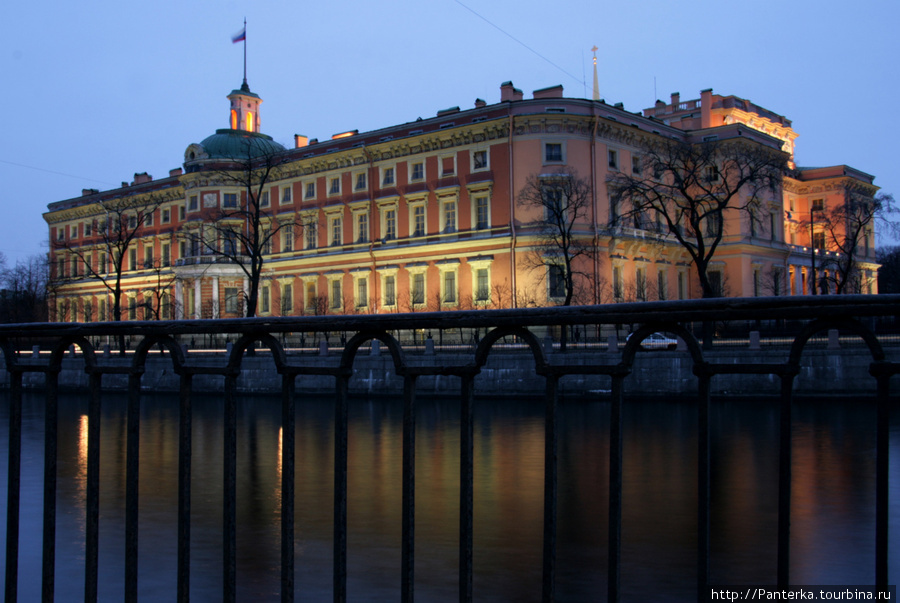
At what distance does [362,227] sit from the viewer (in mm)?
51719

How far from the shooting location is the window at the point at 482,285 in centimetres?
4356

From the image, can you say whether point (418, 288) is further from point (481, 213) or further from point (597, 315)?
point (597, 315)

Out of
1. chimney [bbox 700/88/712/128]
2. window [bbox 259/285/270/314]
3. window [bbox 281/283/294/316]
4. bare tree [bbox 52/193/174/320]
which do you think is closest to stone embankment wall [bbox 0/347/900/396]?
window [bbox 281/283/294/316]

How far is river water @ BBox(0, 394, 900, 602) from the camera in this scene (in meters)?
6.40

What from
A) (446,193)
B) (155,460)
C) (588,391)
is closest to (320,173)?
(446,193)

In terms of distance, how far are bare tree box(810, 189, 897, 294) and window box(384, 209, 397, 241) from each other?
25.2 meters

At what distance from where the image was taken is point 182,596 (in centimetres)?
323

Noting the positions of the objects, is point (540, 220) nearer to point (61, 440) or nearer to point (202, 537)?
point (61, 440)

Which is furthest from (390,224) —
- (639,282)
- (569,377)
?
(569,377)

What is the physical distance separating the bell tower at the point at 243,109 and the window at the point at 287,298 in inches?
772

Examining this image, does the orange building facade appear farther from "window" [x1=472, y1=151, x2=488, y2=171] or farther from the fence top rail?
the fence top rail

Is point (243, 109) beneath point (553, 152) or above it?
above

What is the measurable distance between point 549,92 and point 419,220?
435 inches

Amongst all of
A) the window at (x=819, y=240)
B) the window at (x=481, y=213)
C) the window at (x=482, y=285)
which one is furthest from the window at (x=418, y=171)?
the window at (x=819, y=240)
